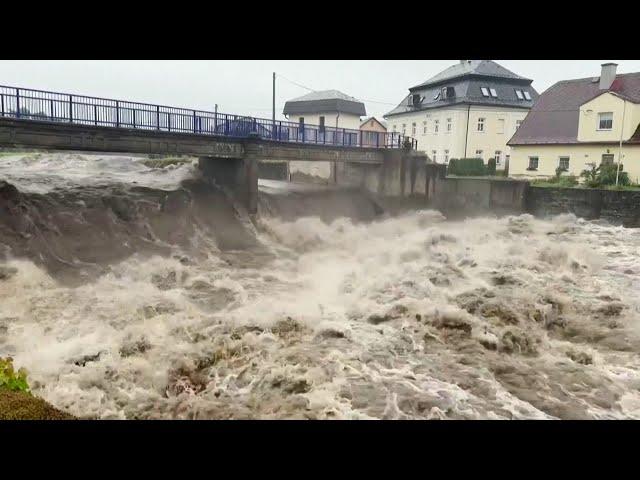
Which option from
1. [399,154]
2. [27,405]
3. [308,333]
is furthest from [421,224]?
[27,405]

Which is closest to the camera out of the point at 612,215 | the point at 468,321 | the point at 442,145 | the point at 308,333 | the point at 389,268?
the point at 308,333

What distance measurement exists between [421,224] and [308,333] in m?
20.8

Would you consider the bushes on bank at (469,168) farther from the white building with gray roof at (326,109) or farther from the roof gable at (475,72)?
the white building with gray roof at (326,109)

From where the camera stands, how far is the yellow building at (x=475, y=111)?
4762 cm

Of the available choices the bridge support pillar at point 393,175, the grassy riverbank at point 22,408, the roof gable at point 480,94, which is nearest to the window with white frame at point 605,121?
the roof gable at point 480,94

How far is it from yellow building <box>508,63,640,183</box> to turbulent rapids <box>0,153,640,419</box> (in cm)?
1170

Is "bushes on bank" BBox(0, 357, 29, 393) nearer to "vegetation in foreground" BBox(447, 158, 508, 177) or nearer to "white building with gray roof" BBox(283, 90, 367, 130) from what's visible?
"vegetation in foreground" BBox(447, 158, 508, 177)

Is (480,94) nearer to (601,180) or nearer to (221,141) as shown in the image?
(601,180)

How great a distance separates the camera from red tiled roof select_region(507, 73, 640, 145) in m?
37.7

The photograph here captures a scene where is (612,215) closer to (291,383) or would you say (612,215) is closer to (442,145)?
(442,145)

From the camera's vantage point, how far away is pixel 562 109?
4041 centimetres

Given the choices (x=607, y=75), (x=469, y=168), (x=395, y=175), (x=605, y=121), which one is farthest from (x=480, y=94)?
(x=395, y=175)

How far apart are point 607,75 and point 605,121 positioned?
4581 mm
